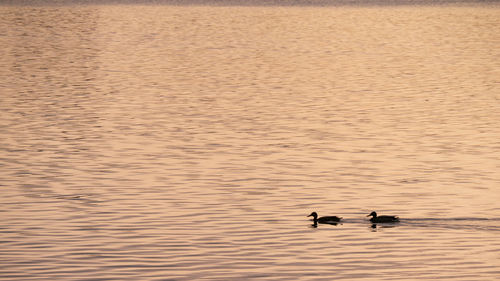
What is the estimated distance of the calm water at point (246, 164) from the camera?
27578 millimetres

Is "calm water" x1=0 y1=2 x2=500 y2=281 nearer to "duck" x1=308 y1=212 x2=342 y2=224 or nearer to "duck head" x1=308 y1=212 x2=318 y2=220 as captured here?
"duck" x1=308 y1=212 x2=342 y2=224

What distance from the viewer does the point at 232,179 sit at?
3800 cm

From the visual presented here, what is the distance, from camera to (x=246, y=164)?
134ft

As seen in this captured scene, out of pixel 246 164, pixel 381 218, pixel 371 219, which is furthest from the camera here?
pixel 246 164

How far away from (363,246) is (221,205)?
6056mm

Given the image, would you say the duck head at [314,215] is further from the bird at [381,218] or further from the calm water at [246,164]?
the bird at [381,218]

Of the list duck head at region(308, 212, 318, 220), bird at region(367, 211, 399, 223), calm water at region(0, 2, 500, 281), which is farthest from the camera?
duck head at region(308, 212, 318, 220)

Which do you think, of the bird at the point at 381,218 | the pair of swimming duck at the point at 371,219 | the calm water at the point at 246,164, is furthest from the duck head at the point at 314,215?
the bird at the point at 381,218

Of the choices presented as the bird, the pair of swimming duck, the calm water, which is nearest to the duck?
the pair of swimming duck

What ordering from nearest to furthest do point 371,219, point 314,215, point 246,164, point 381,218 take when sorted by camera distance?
1. point 381,218
2. point 371,219
3. point 314,215
4. point 246,164

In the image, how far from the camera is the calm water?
90.5 ft

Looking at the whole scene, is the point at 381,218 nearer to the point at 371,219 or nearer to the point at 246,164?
the point at 371,219

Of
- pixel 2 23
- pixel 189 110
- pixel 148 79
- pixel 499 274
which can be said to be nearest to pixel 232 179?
pixel 499 274

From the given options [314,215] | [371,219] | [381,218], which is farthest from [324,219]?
[381,218]
